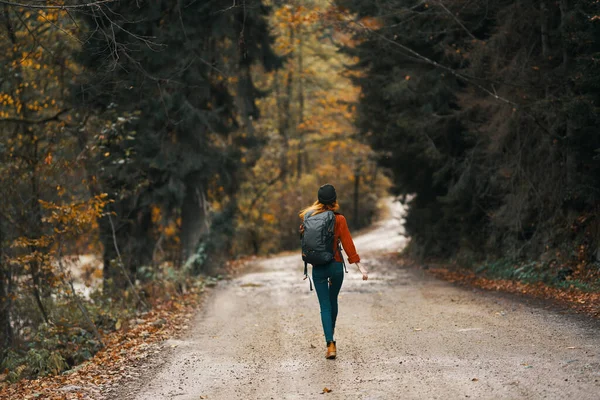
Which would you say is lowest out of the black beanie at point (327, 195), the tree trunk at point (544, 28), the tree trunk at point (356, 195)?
the tree trunk at point (356, 195)

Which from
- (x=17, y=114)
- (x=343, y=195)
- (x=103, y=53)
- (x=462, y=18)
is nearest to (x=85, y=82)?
(x=103, y=53)

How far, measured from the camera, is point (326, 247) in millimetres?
7715

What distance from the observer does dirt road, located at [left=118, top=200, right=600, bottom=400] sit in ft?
20.9

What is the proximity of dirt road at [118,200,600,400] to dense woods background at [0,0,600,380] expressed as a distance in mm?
2601

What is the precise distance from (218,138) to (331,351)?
12.0 meters

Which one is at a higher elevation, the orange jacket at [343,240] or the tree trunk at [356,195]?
the orange jacket at [343,240]

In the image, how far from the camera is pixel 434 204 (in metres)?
20.7

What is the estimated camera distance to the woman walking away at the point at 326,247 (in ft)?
25.2

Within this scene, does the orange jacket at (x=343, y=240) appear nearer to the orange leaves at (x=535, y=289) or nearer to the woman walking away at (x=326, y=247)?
the woman walking away at (x=326, y=247)

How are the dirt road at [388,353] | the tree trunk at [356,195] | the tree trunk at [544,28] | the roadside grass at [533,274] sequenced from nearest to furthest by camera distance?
the dirt road at [388,353] < the roadside grass at [533,274] < the tree trunk at [544,28] < the tree trunk at [356,195]

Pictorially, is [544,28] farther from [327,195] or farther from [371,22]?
[327,195]

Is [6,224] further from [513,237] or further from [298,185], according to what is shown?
[298,185]

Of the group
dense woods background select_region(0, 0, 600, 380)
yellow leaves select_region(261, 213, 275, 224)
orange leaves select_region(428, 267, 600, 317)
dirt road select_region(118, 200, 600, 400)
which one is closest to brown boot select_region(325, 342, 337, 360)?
dirt road select_region(118, 200, 600, 400)

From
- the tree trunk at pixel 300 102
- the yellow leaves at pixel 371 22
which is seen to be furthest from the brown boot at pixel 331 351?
the tree trunk at pixel 300 102
